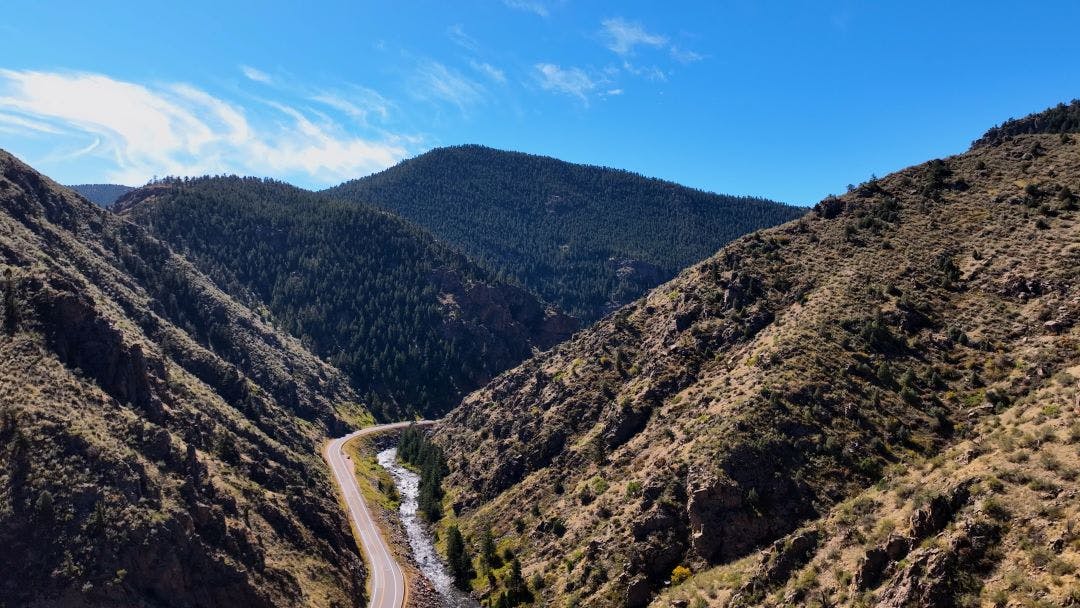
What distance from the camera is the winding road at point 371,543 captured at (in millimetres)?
63969

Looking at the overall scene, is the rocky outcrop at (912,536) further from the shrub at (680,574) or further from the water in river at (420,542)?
the water in river at (420,542)

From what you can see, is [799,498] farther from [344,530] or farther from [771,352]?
[344,530]

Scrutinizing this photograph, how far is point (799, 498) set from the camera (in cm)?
5259

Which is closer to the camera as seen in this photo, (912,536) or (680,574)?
(912,536)

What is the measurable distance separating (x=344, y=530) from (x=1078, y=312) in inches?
3084

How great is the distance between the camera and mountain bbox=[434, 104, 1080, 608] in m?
34.4

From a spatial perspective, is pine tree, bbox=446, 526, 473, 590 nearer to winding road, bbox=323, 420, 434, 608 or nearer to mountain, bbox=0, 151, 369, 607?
winding road, bbox=323, 420, 434, 608

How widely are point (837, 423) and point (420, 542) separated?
5400cm

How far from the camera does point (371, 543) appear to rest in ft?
250

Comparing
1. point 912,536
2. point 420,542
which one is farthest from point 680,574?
point 420,542

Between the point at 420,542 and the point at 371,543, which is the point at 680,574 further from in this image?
the point at 420,542

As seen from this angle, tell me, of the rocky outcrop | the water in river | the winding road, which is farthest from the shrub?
the winding road

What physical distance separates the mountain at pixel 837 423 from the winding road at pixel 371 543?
9.26 meters

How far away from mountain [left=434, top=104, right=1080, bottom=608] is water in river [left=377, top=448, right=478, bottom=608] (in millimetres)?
3475
